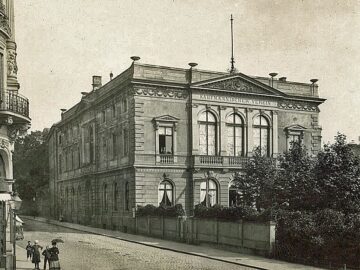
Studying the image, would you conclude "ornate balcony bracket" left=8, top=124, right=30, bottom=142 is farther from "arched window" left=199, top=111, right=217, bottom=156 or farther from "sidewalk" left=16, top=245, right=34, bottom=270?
"arched window" left=199, top=111, right=217, bottom=156

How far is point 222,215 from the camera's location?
88.1 ft

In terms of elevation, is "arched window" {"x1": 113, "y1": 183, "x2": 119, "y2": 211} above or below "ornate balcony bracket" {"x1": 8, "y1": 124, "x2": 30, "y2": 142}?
below

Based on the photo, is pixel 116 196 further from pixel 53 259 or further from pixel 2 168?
pixel 53 259

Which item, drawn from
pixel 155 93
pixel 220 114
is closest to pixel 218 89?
pixel 220 114

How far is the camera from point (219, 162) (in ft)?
130

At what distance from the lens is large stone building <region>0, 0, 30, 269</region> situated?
19281 millimetres

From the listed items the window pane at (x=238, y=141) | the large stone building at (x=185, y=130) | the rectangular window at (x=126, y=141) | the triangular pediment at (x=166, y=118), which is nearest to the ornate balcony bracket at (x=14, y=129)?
the large stone building at (x=185, y=130)

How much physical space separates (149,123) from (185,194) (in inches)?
233

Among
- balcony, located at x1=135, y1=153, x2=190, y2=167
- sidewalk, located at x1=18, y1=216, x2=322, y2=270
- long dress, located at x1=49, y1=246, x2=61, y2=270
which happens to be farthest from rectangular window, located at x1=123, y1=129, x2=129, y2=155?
long dress, located at x1=49, y1=246, x2=61, y2=270

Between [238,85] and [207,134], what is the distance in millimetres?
4580

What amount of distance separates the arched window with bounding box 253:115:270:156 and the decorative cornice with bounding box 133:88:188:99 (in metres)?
6.61

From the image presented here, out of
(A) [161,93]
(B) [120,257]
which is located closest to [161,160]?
(A) [161,93]

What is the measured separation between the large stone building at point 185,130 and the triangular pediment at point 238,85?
0.25 feet

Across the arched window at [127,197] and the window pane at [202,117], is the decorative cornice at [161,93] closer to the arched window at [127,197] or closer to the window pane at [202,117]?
the window pane at [202,117]
